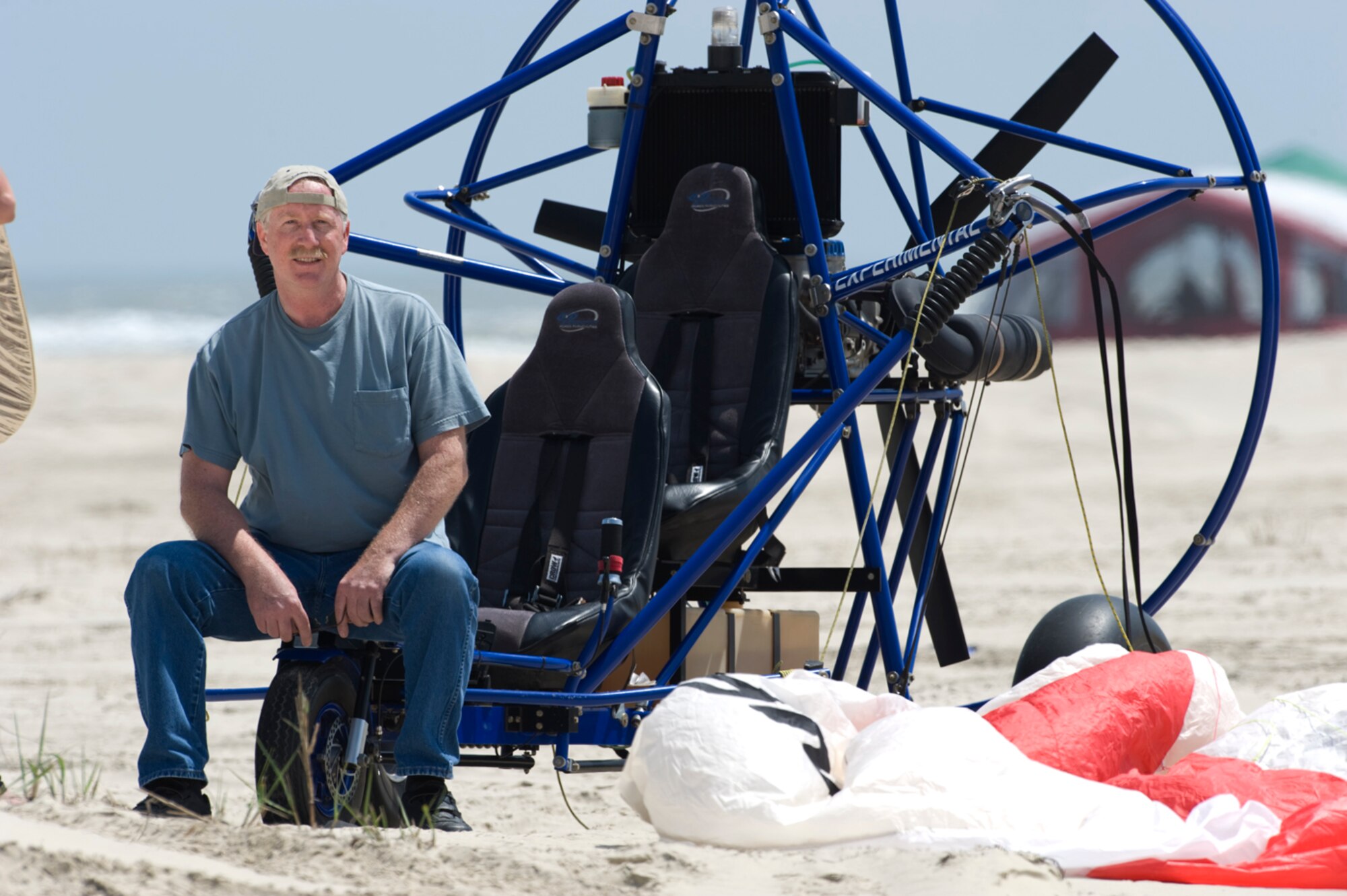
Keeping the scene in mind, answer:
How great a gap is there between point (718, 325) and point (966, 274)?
1124mm

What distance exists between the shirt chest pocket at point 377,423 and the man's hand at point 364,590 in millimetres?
261

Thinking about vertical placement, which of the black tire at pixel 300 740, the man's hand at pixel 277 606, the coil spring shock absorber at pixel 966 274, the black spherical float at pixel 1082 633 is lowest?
the black tire at pixel 300 740

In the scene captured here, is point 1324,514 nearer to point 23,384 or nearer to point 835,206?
point 835,206

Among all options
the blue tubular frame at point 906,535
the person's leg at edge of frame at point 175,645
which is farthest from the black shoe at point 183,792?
the blue tubular frame at point 906,535

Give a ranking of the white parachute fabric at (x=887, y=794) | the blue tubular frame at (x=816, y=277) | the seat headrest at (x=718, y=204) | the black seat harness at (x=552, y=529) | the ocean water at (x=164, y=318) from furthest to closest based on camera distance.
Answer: the ocean water at (x=164, y=318) → the seat headrest at (x=718, y=204) → the black seat harness at (x=552, y=529) → the blue tubular frame at (x=816, y=277) → the white parachute fabric at (x=887, y=794)

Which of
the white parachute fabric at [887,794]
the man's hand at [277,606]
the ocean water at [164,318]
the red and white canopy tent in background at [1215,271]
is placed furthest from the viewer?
the ocean water at [164,318]

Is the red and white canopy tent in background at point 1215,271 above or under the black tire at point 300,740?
above

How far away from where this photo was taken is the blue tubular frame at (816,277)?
13.0 feet

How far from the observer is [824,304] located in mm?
4664

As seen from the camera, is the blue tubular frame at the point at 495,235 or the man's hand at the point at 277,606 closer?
the man's hand at the point at 277,606

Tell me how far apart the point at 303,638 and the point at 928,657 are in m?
5.10

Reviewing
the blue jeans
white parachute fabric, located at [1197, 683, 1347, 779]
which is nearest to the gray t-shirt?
the blue jeans

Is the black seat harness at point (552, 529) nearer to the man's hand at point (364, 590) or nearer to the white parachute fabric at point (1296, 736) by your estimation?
the man's hand at point (364, 590)

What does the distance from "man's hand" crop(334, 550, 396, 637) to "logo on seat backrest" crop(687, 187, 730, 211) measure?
2.10 m
